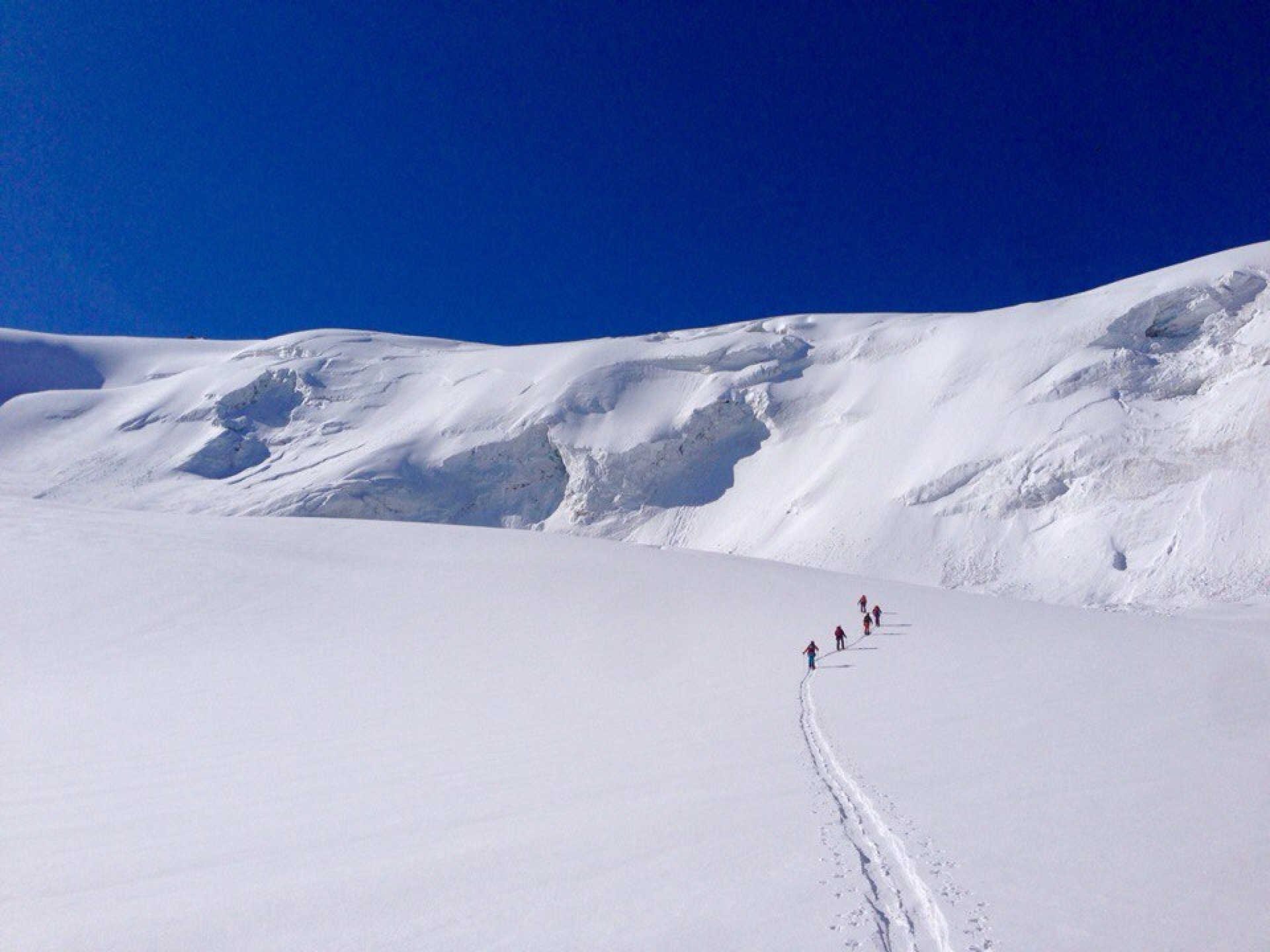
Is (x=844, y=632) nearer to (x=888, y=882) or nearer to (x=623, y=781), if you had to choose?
(x=623, y=781)

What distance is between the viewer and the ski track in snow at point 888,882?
4.32 meters

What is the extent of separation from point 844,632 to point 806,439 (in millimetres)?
32943

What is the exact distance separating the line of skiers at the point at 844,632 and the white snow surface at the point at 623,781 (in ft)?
1.09

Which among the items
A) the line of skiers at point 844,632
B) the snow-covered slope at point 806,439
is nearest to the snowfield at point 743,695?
the snow-covered slope at point 806,439

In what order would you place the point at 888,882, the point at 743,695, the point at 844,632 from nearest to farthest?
the point at 888,882 < the point at 743,695 < the point at 844,632

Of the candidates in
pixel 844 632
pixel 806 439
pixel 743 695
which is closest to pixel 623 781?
pixel 743 695

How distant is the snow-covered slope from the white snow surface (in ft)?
52.0

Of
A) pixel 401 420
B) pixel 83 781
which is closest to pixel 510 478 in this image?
pixel 401 420

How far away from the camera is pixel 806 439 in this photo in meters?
49.2

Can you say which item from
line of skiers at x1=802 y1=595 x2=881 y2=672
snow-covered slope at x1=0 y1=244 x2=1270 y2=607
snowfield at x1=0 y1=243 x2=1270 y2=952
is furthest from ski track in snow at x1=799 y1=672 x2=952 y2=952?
snow-covered slope at x1=0 y1=244 x2=1270 y2=607

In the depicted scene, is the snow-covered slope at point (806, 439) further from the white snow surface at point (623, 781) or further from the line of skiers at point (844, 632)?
the white snow surface at point (623, 781)

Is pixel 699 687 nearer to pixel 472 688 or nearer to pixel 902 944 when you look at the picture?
pixel 472 688

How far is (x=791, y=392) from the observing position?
53562mm

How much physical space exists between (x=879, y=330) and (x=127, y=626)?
168 ft
